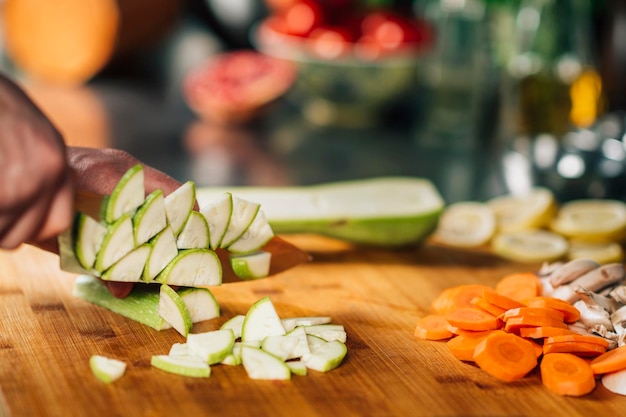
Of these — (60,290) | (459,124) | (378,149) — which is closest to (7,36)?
(378,149)

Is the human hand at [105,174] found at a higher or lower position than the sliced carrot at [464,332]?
higher

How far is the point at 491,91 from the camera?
12.5 feet

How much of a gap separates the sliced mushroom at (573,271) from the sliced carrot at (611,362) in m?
0.28

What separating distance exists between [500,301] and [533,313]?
3.5 inches

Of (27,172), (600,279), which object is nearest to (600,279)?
(600,279)

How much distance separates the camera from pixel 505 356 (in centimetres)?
192

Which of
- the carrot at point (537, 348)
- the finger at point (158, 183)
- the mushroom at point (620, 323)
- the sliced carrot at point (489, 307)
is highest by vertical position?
the finger at point (158, 183)

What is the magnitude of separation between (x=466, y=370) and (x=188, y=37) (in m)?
3.94

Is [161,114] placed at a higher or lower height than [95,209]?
lower

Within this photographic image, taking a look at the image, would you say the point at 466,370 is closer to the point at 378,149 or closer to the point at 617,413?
the point at 617,413

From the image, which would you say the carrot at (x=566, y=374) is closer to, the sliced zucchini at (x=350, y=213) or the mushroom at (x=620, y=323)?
the mushroom at (x=620, y=323)

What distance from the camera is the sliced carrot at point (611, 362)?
6.22ft

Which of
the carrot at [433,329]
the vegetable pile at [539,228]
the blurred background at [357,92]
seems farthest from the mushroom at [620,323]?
the blurred background at [357,92]

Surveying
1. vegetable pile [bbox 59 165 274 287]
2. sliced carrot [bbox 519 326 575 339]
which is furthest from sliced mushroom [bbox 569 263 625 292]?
vegetable pile [bbox 59 165 274 287]
